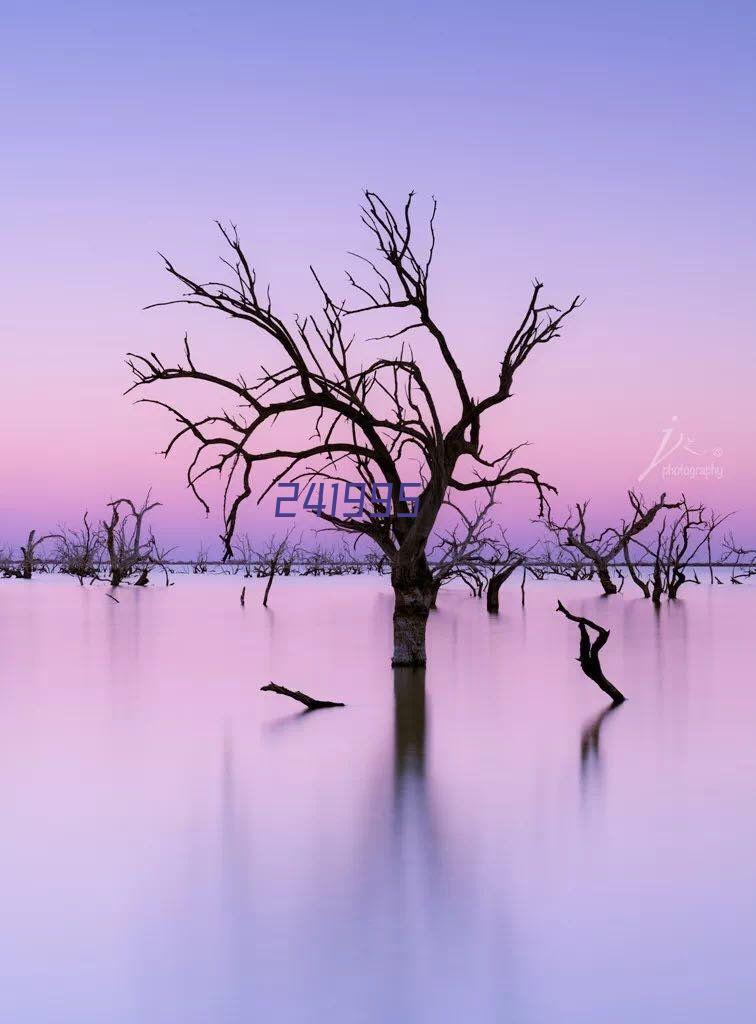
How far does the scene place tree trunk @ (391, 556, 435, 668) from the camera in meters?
10.6

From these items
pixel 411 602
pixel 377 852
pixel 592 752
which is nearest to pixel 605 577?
pixel 411 602

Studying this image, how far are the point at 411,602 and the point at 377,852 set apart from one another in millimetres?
5811

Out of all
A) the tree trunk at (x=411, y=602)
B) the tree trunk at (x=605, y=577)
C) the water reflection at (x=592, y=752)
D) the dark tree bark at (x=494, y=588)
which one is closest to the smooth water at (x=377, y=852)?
the water reflection at (x=592, y=752)

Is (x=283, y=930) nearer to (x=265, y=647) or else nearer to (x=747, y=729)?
(x=747, y=729)

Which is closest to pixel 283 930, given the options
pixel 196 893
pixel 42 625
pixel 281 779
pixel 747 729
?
pixel 196 893

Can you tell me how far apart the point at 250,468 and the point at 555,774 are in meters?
4.51

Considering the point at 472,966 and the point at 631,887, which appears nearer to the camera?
the point at 472,966

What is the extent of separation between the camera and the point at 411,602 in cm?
1077

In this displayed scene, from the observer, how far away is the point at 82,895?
427 cm

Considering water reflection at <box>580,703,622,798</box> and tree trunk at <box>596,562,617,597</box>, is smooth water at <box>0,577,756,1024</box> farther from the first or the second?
tree trunk at <box>596,562,617,597</box>

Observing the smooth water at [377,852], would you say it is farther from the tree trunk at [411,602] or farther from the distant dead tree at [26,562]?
the distant dead tree at [26,562]

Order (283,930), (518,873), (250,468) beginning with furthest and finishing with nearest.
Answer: (250,468) → (518,873) → (283,930)

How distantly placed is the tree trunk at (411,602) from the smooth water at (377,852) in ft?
1.54

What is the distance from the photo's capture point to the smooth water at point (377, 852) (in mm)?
3359
